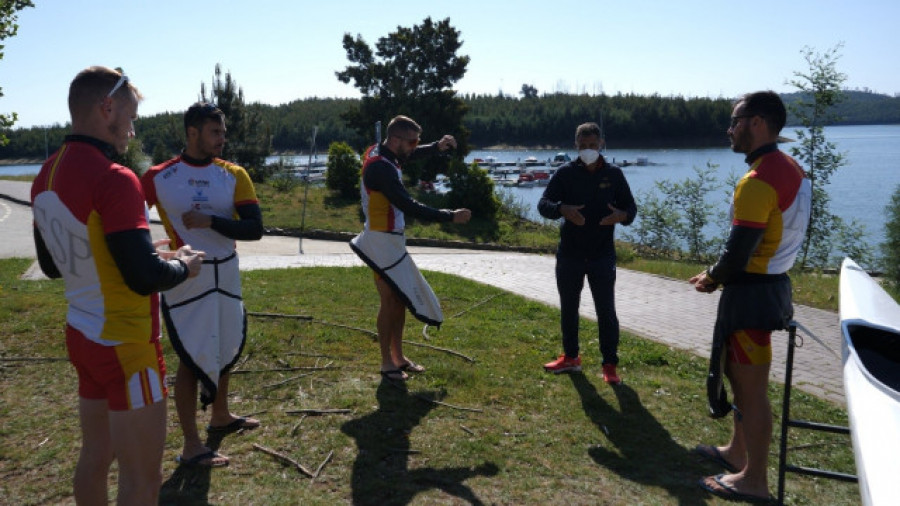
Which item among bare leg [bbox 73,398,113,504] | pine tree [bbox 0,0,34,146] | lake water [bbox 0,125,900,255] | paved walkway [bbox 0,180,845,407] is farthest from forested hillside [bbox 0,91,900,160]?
bare leg [bbox 73,398,113,504]

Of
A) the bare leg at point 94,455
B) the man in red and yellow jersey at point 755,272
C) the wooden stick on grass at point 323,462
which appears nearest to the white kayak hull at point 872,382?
the man in red and yellow jersey at point 755,272

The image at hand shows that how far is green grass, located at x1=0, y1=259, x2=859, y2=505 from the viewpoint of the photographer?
158 inches

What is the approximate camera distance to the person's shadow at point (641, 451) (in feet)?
13.7

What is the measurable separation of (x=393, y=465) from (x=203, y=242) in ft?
6.18

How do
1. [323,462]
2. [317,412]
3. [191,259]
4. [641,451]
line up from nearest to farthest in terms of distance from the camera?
[191,259] → [323,462] → [641,451] → [317,412]

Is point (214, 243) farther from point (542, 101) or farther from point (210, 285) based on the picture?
point (542, 101)

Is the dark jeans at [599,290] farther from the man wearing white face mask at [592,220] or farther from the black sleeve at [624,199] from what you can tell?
the black sleeve at [624,199]

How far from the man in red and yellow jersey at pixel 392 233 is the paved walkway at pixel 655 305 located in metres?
2.26

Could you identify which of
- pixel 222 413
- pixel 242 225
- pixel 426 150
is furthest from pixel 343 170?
pixel 242 225

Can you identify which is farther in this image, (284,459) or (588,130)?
(588,130)

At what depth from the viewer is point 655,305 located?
10031 mm

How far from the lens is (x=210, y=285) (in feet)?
13.7

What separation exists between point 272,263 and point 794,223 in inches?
458

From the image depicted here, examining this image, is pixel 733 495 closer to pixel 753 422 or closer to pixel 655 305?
pixel 753 422
